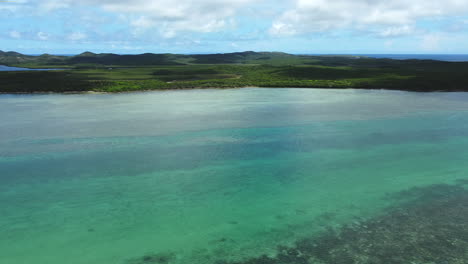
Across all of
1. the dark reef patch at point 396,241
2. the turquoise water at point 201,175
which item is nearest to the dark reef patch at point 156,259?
the turquoise water at point 201,175

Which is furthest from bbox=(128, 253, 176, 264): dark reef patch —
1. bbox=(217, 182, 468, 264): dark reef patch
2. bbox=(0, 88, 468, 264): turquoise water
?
bbox=(217, 182, 468, 264): dark reef patch

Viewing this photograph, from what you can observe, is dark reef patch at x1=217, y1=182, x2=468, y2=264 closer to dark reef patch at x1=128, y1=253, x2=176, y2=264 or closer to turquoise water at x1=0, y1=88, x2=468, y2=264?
turquoise water at x1=0, y1=88, x2=468, y2=264

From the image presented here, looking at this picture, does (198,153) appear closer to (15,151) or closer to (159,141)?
(159,141)

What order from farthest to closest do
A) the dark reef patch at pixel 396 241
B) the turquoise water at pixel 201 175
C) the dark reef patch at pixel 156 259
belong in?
the turquoise water at pixel 201 175, the dark reef patch at pixel 156 259, the dark reef patch at pixel 396 241

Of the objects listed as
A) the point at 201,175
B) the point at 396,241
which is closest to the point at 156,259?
the point at 201,175

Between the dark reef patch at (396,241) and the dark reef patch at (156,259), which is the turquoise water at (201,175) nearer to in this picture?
the dark reef patch at (156,259)

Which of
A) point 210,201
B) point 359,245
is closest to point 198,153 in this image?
point 210,201
